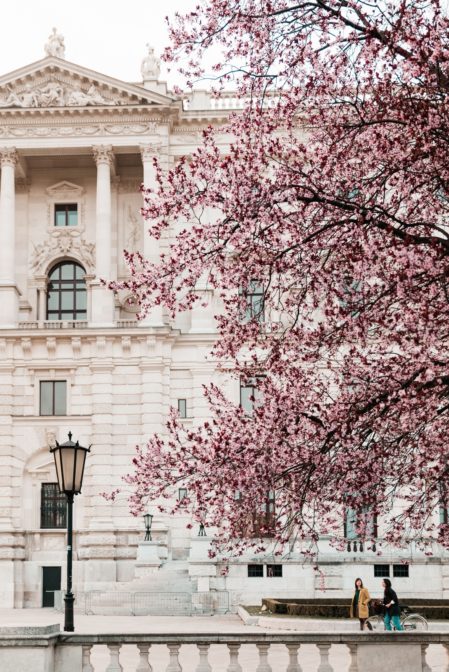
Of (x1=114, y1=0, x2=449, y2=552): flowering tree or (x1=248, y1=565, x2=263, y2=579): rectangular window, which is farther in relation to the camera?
(x1=248, y1=565, x2=263, y2=579): rectangular window

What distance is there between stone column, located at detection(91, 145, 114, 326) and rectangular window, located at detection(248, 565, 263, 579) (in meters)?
16.3

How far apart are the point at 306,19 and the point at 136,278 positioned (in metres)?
5.09

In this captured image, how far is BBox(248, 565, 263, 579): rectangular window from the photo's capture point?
51.5 meters

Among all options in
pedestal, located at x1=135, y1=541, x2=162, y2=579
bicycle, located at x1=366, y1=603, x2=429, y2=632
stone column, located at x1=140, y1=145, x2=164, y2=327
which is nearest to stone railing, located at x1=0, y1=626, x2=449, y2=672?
bicycle, located at x1=366, y1=603, x2=429, y2=632

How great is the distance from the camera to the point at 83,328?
6100cm

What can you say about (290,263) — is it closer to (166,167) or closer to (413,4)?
(413,4)

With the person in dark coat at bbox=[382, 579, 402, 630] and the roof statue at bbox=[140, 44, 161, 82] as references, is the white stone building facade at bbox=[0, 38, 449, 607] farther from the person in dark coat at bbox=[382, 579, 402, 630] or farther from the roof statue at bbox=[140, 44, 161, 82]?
the person in dark coat at bbox=[382, 579, 402, 630]

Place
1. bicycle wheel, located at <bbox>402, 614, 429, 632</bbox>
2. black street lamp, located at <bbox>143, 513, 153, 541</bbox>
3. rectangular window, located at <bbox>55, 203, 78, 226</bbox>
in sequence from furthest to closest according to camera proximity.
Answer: rectangular window, located at <bbox>55, 203, 78, 226</bbox> → black street lamp, located at <bbox>143, 513, 153, 541</bbox> → bicycle wheel, located at <bbox>402, 614, 429, 632</bbox>

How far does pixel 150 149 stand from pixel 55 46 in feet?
27.0

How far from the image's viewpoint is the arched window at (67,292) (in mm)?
65125

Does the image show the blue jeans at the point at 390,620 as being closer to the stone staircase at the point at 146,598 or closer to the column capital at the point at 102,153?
the stone staircase at the point at 146,598

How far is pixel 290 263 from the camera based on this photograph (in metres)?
18.8

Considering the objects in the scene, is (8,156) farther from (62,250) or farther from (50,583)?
(50,583)

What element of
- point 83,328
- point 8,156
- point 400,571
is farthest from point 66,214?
point 400,571
